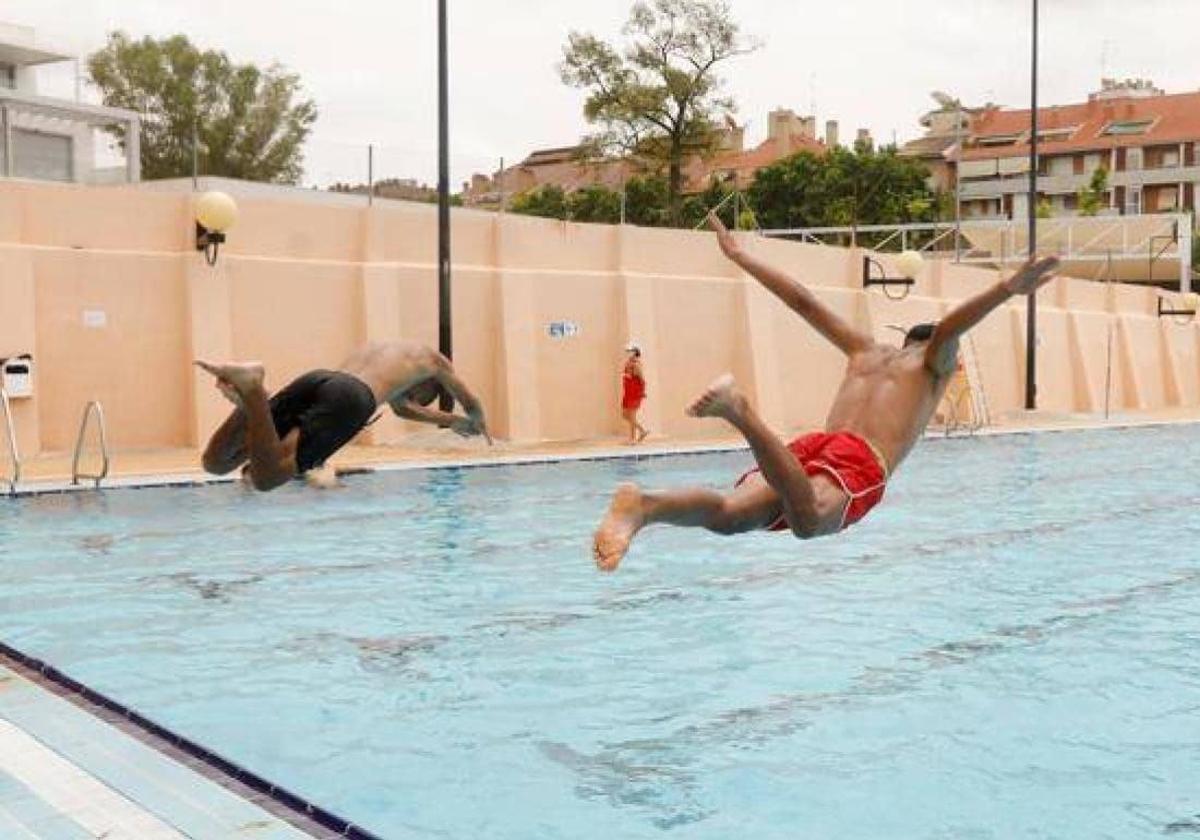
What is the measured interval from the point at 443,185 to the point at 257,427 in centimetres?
1335

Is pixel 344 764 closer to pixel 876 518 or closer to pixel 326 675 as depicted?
pixel 326 675

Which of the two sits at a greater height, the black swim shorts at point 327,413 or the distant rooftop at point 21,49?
the distant rooftop at point 21,49

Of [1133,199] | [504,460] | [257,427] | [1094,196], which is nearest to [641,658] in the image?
[257,427]

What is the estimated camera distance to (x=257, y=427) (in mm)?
6078

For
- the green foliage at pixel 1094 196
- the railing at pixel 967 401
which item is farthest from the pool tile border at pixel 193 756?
the green foliage at pixel 1094 196

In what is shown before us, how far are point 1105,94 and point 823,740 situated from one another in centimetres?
9312

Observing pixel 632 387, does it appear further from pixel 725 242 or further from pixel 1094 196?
pixel 1094 196

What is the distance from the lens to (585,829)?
5297 millimetres

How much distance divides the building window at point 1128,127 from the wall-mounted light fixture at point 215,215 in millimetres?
75815

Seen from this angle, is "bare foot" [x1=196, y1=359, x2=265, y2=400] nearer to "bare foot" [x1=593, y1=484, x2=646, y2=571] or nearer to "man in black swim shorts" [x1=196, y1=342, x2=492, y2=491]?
"man in black swim shorts" [x1=196, y1=342, x2=492, y2=491]

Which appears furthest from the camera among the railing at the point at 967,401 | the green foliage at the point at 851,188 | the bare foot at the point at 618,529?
the green foliage at the point at 851,188

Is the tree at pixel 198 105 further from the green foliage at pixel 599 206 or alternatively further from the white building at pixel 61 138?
the white building at pixel 61 138

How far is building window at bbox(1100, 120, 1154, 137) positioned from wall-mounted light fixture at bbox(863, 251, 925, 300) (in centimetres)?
6057

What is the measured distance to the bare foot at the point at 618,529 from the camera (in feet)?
15.0
